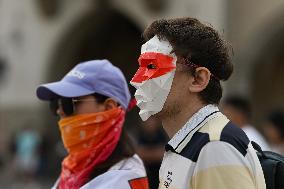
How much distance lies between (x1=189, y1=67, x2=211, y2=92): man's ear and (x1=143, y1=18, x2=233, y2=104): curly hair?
24 mm

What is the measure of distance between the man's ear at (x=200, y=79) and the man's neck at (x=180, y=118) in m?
0.06

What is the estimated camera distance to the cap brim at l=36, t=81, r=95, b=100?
3590mm

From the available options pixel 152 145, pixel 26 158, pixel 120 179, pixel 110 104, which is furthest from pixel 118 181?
pixel 26 158

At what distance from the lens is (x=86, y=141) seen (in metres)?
3.58

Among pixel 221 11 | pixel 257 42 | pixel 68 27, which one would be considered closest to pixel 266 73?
pixel 257 42

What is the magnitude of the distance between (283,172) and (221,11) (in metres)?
13.2

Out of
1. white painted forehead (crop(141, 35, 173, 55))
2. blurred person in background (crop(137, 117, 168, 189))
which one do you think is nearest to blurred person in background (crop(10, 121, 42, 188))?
blurred person in background (crop(137, 117, 168, 189))

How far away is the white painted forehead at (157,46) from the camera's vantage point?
2.63 m

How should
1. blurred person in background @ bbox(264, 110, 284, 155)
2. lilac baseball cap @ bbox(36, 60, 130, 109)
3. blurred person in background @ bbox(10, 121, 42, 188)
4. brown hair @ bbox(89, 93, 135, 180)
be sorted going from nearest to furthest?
brown hair @ bbox(89, 93, 135, 180)
lilac baseball cap @ bbox(36, 60, 130, 109)
blurred person in background @ bbox(264, 110, 284, 155)
blurred person in background @ bbox(10, 121, 42, 188)

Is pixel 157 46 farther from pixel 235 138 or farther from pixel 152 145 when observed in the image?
pixel 152 145

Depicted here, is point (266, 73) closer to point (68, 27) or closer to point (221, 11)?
point (221, 11)

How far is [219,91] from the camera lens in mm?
2619

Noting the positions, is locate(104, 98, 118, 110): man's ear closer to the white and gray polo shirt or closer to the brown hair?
the brown hair

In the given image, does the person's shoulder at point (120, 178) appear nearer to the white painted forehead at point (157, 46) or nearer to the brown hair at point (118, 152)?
the brown hair at point (118, 152)
